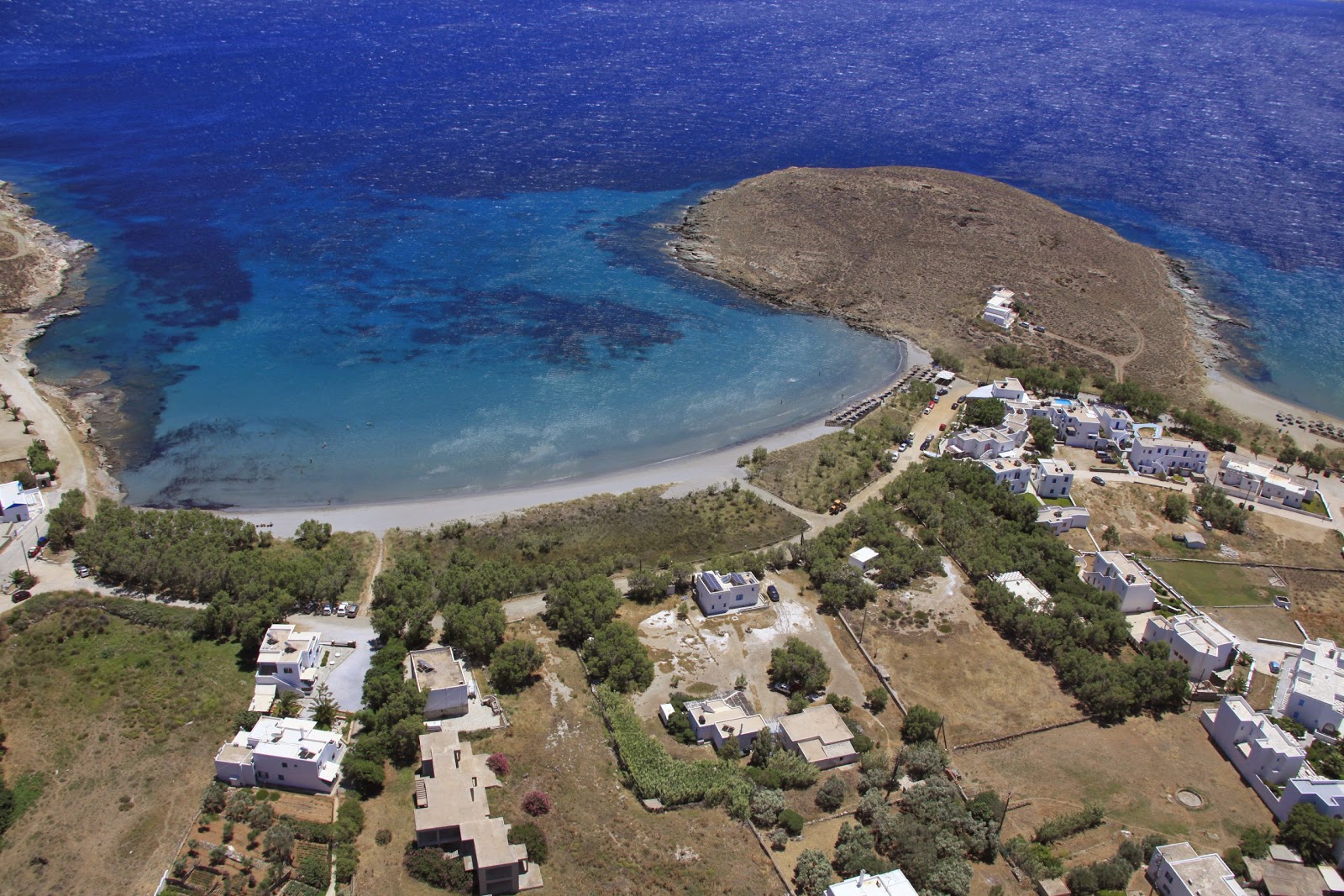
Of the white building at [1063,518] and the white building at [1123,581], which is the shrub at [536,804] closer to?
the white building at [1123,581]

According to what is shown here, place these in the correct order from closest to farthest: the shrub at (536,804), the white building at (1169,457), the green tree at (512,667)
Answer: the shrub at (536,804) → the green tree at (512,667) → the white building at (1169,457)

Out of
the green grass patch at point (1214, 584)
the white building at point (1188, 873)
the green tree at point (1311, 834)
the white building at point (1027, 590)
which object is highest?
the white building at point (1188, 873)

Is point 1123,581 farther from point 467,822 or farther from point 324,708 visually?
point 324,708

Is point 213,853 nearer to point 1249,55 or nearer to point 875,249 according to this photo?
point 875,249

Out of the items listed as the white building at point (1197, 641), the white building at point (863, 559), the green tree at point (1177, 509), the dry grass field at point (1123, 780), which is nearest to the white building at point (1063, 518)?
the green tree at point (1177, 509)

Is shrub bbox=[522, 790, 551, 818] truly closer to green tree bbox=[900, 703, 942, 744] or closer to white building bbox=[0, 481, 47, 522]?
green tree bbox=[900, 703, 942, 744]

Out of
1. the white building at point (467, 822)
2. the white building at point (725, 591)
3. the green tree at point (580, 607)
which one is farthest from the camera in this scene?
the white building at point (725, 591)

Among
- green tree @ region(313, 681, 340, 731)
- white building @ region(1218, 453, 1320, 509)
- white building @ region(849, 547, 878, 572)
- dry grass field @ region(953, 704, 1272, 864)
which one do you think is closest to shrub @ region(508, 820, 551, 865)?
green tree @ region(313, 681, 340, 731)

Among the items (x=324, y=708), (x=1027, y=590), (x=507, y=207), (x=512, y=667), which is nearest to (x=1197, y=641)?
(x=1027, y=590)
